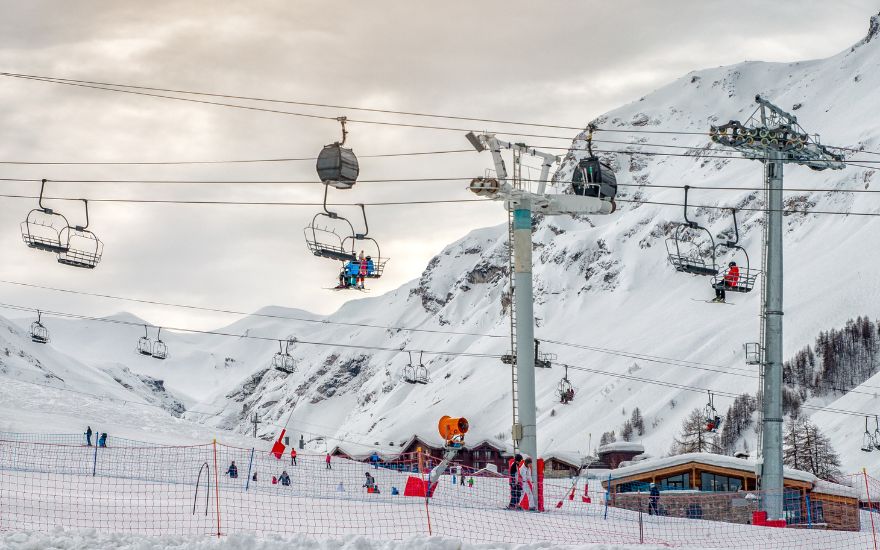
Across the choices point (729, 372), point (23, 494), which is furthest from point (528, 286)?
point (729, 372)

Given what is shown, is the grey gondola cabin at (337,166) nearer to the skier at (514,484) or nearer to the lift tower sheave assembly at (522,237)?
the lift tower sheave assembly at (522,237)

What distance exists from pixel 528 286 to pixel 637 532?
8.78 meters

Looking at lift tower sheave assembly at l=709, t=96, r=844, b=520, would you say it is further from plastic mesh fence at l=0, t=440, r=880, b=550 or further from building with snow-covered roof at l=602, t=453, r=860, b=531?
building with snow-covered roof at l=602, t=453, r=860, b=531

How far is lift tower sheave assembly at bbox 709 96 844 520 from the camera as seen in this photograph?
31.1 meters

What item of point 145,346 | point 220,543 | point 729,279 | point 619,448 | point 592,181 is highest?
point 592,181

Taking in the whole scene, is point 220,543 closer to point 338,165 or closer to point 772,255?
point 338,165

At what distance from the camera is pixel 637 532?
22984 mm

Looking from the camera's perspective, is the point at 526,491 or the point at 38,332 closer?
the point at 526,491

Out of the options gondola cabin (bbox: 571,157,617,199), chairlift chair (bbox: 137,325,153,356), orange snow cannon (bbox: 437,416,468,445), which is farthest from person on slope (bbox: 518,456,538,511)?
chairlift chair (bbox: 137,325,153,356)

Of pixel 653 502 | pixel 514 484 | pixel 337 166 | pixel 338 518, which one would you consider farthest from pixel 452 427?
pixel 653 502

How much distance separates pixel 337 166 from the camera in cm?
2611

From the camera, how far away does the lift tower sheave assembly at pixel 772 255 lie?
31078 millimetres

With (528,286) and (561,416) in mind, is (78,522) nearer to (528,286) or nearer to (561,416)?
(528,286)

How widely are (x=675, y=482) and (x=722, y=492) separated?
1001 cm
